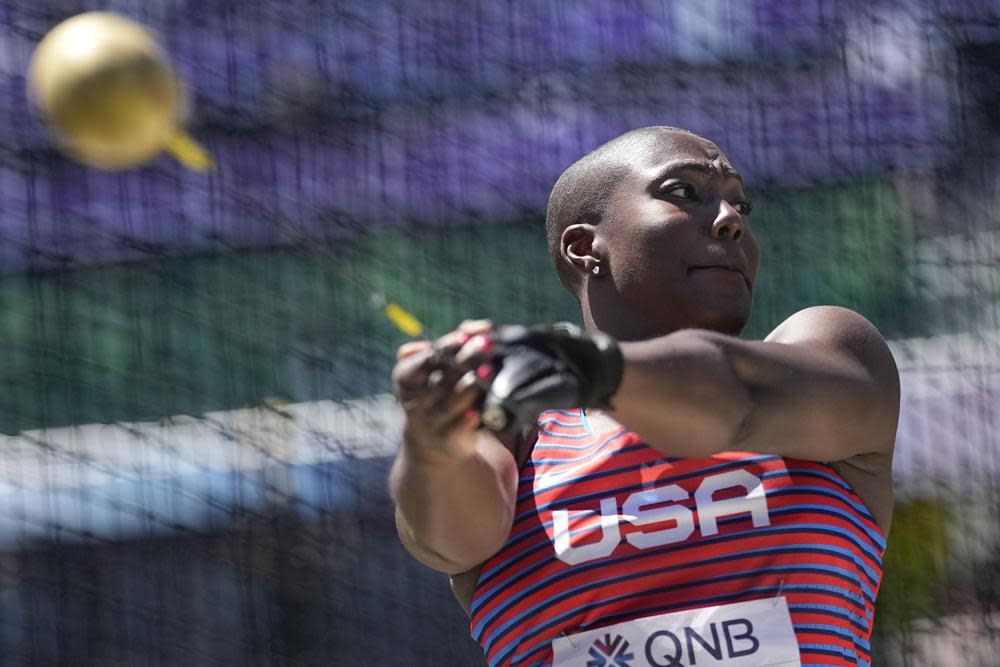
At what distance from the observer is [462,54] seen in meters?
4.34

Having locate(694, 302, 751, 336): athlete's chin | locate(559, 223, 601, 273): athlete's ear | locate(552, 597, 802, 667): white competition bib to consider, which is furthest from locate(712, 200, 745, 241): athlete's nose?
locate(552, 597, 802, 667): white competition bib

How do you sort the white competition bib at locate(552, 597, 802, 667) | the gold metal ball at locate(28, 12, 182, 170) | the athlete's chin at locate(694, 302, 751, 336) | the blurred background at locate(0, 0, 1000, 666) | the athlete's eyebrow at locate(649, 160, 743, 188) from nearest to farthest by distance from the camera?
the gold metal ball at locate(28, 12, 182, 170)
the white competition bib at locate(552, 597, 802, 667)
the athlete's chin at locate(694, 302, 751, 336)
the athlete's eyebrow at locate(649, 160, 743, 188)
the blurred background at locate(0, 0, 1000, 666)

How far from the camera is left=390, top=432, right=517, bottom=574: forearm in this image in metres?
2.01

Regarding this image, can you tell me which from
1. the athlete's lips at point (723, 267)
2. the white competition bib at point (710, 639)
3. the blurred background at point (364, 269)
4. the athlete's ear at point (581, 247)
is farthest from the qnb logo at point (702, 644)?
the blurred background at point (364, 269)

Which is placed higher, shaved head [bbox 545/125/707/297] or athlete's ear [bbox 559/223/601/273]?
shaved head [bbox 545/125/707/297]

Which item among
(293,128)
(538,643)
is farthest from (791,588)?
(293,128)

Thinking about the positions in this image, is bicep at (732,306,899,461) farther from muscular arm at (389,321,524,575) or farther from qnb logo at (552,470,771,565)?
muscular arm at (389,321,524,575)

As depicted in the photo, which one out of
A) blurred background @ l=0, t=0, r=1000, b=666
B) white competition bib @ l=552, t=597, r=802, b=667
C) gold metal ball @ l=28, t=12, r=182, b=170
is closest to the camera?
gold metal ball @ l=28, t=12, r=182, b=170

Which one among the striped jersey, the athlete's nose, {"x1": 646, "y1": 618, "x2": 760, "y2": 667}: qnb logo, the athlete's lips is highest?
the athlete's nose

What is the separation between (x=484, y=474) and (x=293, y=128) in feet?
7.83

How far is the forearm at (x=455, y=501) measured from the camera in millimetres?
2008

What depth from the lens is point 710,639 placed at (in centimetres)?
205

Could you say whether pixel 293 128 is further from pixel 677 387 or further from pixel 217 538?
pixel 677 387

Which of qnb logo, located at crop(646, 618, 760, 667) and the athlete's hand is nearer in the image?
the athlete's hand
